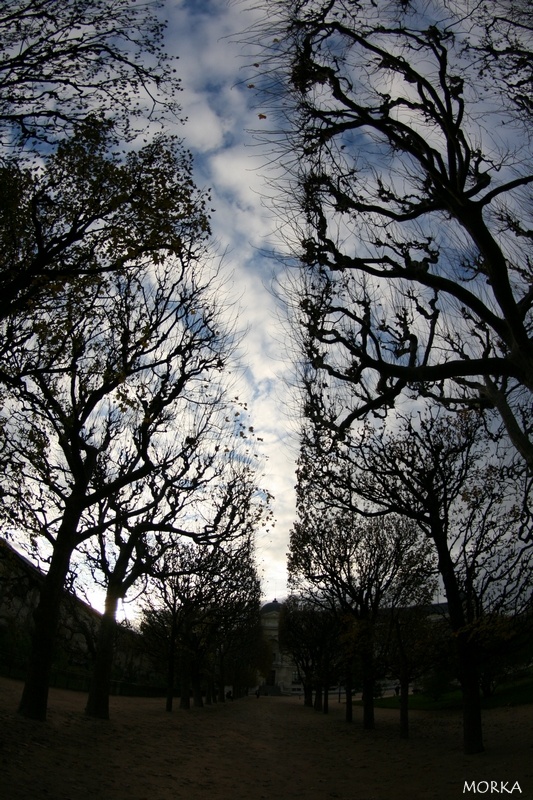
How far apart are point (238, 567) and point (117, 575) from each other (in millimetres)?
14109

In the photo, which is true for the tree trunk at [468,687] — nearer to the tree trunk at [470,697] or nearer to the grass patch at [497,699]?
the tree trunk at [470,697]

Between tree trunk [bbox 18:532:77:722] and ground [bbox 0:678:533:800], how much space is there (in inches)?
19.4

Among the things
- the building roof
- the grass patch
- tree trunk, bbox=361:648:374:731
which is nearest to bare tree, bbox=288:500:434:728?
tree trunk, bbox=361:648:374:731

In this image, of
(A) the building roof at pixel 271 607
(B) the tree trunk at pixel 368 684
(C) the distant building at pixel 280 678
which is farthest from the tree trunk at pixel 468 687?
(A) the building roof at pixel 271 607

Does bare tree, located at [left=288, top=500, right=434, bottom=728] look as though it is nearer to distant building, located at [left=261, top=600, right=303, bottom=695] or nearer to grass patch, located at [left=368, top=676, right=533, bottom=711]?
grass patch, located at [left=368, top=676, right=533, bottom=711]

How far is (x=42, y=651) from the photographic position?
12562 mm

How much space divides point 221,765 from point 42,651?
517 cm

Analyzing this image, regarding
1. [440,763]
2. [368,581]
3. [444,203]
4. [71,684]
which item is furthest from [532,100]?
[71,684]

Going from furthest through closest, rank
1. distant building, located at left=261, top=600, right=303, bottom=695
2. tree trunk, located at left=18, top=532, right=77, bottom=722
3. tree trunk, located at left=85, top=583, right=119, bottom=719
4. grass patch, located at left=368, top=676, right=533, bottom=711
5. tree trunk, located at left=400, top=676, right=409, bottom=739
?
1. distant building, located at left=261, top=600, right=303, bottom=695
2. grass patch, located at left=368, top=676, right=533, bottom=711
3. tree trunk, located at left=400, top=676, right=409, bottom=739
4. tree trunk, located at left=85, top=583, right=119, bottom=719
5. tree trunk, located at left=18, top=532, right=77, bottom=722

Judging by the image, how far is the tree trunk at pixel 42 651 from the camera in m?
12.4

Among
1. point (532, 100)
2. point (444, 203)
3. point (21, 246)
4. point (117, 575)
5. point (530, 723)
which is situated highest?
point (532, 100)

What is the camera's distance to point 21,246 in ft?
26.1

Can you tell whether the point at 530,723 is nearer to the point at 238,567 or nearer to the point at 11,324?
the point at 238,567

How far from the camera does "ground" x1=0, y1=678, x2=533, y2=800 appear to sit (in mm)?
8344
